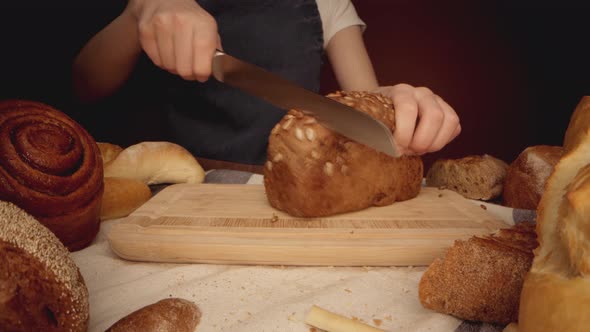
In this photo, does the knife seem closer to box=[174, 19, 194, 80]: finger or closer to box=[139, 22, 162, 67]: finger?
box=[174, 19, 194, 80]: finger

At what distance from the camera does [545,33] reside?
3.26m

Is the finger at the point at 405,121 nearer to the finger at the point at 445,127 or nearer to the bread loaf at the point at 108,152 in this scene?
the finger at the point at 445,127

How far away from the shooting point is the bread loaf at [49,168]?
956 millimetres

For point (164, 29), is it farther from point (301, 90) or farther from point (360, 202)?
point (360, 202)

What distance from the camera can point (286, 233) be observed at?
1.19 meters

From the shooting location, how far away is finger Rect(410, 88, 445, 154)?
4.29 feet

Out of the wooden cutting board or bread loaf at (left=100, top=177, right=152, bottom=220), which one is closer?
the wooden cutting board

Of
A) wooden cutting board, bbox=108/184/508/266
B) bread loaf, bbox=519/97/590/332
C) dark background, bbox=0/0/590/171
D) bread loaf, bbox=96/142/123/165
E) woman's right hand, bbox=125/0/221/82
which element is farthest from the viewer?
dark background, bbox=0/0/590/171

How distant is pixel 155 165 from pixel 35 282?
102cm

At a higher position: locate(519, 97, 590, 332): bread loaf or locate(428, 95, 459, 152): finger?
locate(519, 97, 590, 332): bread loaf

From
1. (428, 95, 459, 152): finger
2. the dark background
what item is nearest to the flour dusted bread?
(428, 95, 459, 152): finger

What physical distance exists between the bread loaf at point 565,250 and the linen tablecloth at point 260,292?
0.26 m

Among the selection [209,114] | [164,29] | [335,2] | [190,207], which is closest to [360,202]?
[190,207]

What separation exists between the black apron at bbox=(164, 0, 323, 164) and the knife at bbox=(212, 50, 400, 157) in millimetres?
906
